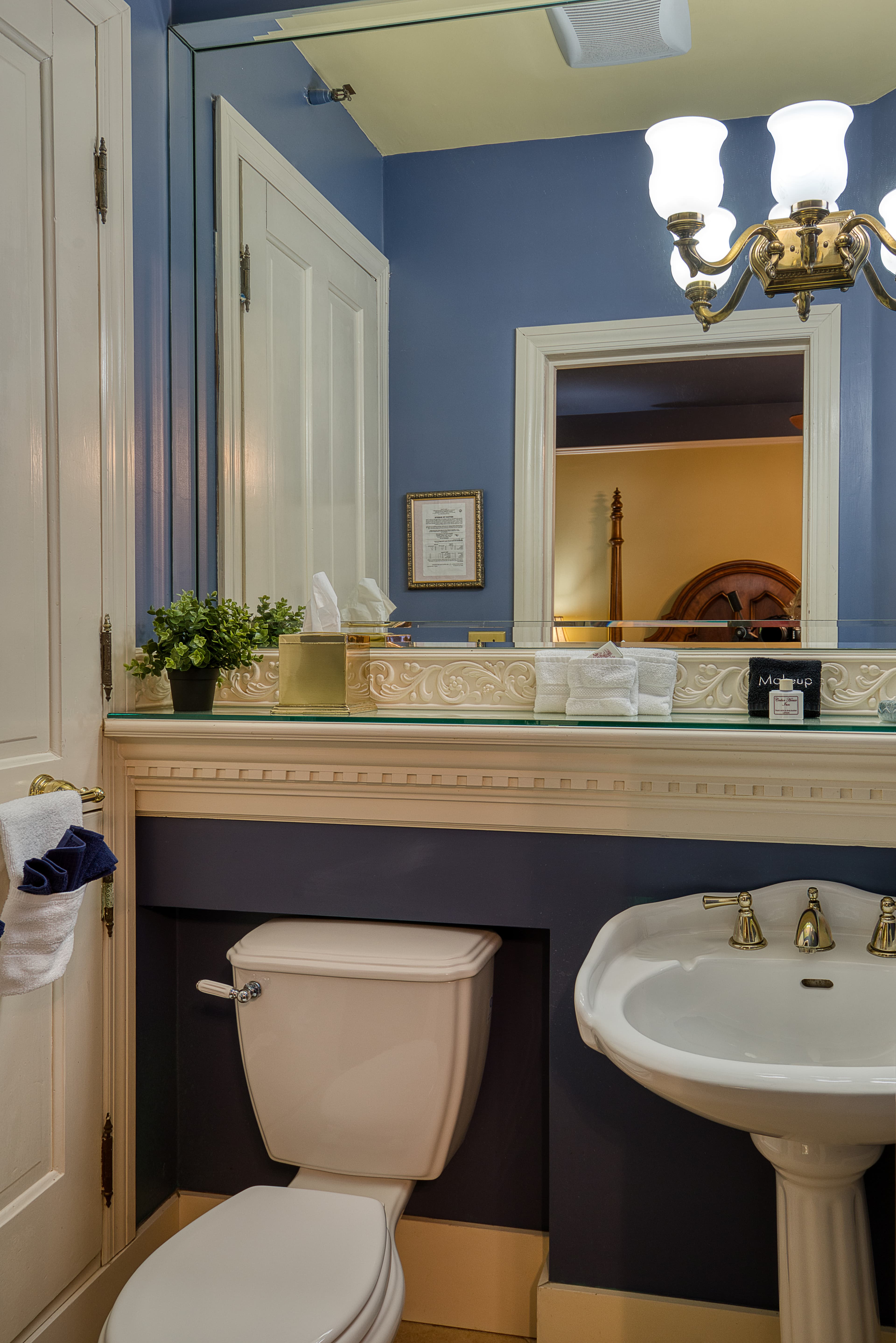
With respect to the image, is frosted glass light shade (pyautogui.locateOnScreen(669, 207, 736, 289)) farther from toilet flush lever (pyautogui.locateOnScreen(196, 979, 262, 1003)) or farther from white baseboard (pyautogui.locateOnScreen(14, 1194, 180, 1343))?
white baseboard (pyautogui.locateOnScreen(14, 1194, 180, 1343))

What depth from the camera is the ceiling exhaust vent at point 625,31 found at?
4.65 feet

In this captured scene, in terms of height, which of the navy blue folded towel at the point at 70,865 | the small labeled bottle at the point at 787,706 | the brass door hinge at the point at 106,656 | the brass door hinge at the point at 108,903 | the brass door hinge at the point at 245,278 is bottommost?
the brass door hinge at the point at 108,903

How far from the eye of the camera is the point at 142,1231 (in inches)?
58.8

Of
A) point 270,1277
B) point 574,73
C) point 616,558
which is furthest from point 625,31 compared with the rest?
point 270,1277

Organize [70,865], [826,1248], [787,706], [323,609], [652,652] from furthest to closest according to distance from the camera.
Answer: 1. [323,609]
2. [652,652]
3. [787,706]
4. [70,865]
5. [826,1248]

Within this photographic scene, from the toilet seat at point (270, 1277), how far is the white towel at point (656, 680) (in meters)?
0.80

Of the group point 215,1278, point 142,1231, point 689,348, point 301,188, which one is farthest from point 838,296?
point 142,1231

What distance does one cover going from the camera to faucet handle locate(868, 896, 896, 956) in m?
1.13

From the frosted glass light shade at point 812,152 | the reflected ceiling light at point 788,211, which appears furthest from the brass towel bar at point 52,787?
the frosted glass light shade at point 812,152

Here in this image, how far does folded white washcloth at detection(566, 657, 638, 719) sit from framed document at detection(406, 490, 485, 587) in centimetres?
26

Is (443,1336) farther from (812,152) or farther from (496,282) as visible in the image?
(812,152)

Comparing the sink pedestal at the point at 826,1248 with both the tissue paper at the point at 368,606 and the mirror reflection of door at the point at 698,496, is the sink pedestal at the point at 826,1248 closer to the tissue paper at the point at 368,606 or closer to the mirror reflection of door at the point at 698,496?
the mirror reflection of door at the point at 698,496

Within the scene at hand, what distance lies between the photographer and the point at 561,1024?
133cm

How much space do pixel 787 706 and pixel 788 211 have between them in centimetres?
74
